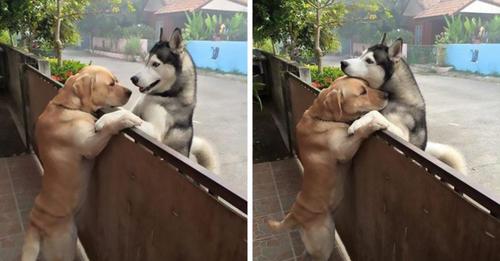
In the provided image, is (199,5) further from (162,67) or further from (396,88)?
(396,88)

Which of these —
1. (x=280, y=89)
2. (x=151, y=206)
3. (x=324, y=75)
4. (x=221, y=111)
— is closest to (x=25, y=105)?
(x=151, y=206)

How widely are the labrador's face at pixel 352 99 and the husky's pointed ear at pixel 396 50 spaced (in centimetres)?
15

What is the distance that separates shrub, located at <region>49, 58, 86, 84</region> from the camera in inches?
70.8

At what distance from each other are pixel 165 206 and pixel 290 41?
98cm

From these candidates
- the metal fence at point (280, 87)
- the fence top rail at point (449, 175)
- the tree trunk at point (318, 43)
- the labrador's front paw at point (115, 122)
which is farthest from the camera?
the metal fence at point (280, 87)

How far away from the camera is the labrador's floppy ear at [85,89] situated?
5.77 ft

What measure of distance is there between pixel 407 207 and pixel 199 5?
1.18 m

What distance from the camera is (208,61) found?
1.86 metres

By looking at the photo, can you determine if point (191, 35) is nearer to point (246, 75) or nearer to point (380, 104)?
point (246, 75)

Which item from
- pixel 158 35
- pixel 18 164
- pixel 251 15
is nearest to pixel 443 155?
pixel 251 15

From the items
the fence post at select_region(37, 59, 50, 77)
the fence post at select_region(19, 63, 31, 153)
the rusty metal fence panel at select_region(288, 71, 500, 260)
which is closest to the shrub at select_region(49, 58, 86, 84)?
the fence post at select_region(37, 59, 50, 77)

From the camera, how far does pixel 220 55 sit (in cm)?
190

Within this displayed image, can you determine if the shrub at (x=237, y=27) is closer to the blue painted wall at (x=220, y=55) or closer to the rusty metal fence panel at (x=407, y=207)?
the blue painted wall at (x=220, y=55)

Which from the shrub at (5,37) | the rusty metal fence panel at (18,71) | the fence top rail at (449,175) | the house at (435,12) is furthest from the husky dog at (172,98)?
the house at (435,12)
